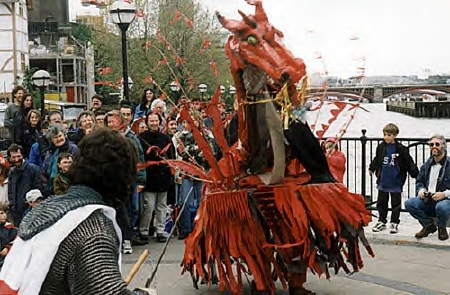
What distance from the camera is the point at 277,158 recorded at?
573 centimetres

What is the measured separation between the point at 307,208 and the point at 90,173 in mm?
3218

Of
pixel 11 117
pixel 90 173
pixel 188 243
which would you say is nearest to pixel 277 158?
pixel 188 243

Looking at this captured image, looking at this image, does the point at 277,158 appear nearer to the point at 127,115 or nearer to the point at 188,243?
the point at 188,243

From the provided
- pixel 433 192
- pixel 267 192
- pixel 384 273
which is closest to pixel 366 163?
pixel 433 192

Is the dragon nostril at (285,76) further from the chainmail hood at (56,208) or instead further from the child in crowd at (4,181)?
the child in crowd at (4,181)

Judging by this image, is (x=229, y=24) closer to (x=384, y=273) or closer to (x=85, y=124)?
(x=384, y=273)

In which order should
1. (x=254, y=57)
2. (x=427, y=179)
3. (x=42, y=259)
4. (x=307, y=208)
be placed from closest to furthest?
(x=42, y=259) < (x=254, y=57) < (x=307, y=208) < (x=427, y=179)

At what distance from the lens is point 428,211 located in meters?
8.70

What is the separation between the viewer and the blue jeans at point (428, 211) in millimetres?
8445

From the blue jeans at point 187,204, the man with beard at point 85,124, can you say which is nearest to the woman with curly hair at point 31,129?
the man with beard at point 85,124

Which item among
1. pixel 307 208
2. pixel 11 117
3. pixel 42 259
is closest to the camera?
pixel 42 259

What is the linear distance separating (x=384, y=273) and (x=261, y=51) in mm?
3119

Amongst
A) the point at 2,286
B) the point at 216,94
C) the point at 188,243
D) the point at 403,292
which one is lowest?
the point at 403,292

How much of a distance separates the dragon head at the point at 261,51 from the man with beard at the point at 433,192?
3.58 metres
